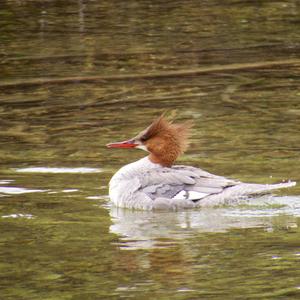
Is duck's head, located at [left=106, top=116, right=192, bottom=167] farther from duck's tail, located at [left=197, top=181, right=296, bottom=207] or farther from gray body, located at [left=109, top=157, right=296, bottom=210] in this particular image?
duck's tail, located at [left=197, top=181, right=296, bottom=207]

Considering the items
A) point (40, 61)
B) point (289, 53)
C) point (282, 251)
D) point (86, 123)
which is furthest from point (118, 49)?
point (282, 251)

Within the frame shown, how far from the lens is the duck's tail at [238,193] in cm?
1038

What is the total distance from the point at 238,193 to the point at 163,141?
3.59 feet

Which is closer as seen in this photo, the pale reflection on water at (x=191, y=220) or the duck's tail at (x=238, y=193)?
the pale reflection on water at (x=191, y=220)

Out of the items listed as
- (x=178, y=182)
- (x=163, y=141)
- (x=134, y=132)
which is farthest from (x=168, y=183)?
(x=134, y=132)

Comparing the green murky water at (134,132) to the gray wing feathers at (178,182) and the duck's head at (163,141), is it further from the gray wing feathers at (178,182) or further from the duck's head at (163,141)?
the duck's head at (163,141)

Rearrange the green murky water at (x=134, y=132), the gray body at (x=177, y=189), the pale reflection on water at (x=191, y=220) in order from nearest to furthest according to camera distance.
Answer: the green murky water at (x=134, y=132) → the pale reflection on water at (x=191, y=220) → the gray body at (x=177, y=189)

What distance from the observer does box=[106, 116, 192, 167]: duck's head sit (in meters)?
11.2

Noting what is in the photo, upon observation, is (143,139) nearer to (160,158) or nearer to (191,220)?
(160,158)

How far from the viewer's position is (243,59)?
17328mm

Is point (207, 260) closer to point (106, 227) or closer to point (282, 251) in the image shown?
point (282, 251)

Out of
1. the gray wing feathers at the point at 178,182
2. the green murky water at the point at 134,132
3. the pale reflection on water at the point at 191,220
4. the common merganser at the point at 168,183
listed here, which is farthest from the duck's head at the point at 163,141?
the pale reflection on water at the point at 191,220

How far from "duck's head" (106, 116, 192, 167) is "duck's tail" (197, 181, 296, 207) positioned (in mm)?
825

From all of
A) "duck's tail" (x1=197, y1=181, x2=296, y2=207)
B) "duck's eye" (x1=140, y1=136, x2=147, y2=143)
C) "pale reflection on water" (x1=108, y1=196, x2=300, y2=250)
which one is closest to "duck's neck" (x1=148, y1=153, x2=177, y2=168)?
"duck's eye" (x1=140, y1=136, x2=147, y2=143)
